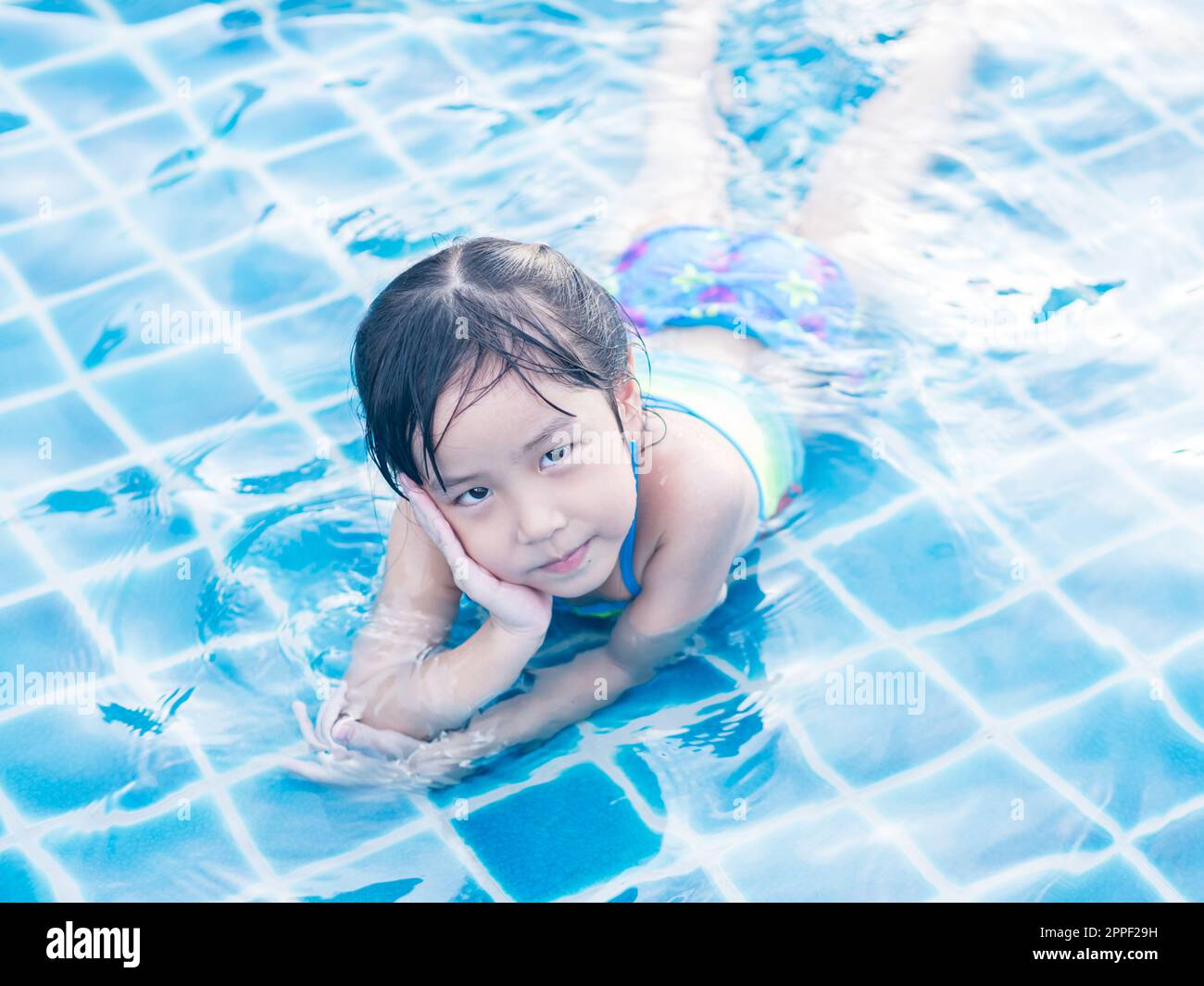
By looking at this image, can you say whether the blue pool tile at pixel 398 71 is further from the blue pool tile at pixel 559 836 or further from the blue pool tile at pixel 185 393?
the blue pool tile at pixel 559 836

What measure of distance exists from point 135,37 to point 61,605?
231cm

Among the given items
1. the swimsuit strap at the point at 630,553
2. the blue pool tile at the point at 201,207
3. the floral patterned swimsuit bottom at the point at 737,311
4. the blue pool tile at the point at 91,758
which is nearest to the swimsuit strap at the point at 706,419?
the floral patterned swimsuit bottom at the point at 737,311

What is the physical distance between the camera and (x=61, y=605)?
290cm

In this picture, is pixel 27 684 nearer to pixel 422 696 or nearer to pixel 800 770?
pixel 422 696

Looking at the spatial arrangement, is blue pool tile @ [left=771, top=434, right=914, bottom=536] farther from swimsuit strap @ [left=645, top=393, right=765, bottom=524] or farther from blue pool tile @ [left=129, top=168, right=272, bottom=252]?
blue pool tile @ [left=129, top=168, right=272, bottom=252]

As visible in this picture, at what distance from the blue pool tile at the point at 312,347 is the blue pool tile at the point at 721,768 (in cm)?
132

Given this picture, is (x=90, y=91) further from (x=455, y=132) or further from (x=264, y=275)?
(x=455, y=132)

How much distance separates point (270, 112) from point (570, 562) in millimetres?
2454

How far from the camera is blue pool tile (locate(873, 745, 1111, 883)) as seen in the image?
7.96 ft

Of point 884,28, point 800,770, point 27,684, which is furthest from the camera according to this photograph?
point 884,28

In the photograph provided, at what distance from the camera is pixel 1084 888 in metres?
2.37

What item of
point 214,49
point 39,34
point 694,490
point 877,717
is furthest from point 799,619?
point 39,34

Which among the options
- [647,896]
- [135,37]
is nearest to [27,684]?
[647,896]

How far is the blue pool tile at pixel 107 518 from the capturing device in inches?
118
